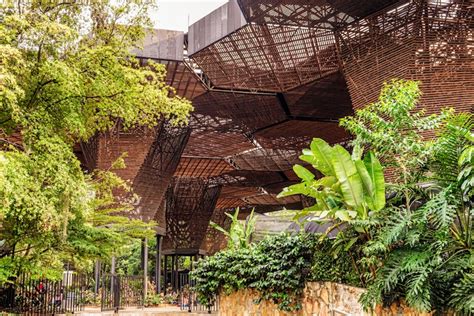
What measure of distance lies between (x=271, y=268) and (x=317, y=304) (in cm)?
106

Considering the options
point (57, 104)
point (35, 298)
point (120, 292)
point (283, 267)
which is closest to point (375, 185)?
point (283, 267)

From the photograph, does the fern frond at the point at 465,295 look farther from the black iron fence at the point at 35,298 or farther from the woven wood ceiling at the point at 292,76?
the black iron fence at the point at 35,298

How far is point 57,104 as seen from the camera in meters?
7.45

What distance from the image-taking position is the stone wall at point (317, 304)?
7332 mm

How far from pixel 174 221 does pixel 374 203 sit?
23.7 meters

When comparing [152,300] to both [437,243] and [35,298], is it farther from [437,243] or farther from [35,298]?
[437,243]

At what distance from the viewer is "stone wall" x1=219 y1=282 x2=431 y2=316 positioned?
7.33 m

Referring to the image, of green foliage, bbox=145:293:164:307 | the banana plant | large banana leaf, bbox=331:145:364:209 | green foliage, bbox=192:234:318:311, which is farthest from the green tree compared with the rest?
green foliage, bbox=145:293:164:307

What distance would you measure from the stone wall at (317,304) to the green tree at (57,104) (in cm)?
283

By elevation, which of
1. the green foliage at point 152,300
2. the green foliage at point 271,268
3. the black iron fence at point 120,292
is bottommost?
the green foliage at point 152,300

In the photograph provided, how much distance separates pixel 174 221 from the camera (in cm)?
2947

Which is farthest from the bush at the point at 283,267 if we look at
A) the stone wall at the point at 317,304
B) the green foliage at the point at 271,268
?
the stone wall at the point at 317,304

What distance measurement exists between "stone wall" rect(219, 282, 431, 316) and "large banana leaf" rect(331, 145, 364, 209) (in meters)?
1.45

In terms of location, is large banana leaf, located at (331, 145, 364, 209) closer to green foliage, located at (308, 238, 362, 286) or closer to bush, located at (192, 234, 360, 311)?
green foliage, located at (308, 238, 362, 286)
